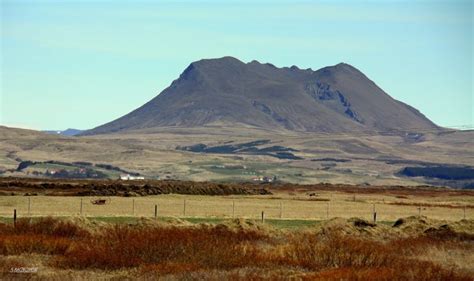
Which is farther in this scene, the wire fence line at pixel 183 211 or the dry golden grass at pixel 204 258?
the wire fence line at pixel 183 211

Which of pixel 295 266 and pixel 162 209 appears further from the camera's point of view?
pixel 162 209

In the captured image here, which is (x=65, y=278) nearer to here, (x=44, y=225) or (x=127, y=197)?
(x=44, y=225)

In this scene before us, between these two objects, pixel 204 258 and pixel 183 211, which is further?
pixel 183 211

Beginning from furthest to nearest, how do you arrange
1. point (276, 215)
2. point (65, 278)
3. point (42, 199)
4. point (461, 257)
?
point (42, 199), point (276, 215), point (461, 257), point (65, 278)

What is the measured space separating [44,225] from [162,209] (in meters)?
37.0

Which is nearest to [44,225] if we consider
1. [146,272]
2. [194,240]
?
[194,240]

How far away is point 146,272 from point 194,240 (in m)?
6.13

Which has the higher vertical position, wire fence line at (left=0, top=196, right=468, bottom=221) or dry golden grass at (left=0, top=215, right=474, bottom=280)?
dry golden grass at (left=0, top=215, right=474, bottom=280)

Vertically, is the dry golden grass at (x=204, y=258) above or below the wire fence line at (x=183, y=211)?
above

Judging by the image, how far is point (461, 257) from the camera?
3559 centimetres

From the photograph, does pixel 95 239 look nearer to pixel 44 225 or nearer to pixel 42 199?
pixel 44 225

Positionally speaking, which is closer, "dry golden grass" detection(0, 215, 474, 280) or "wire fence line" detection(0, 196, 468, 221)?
"dry golden grass" detection(0, 215, 474, 280)

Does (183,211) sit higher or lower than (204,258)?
lower

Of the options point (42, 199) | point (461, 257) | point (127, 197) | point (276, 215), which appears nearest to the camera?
point (461, 257)
